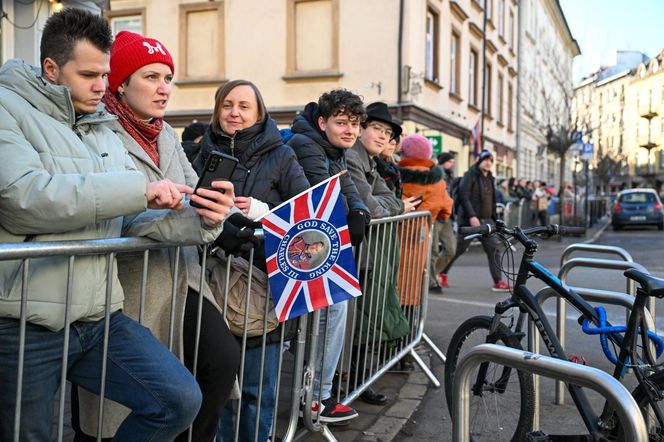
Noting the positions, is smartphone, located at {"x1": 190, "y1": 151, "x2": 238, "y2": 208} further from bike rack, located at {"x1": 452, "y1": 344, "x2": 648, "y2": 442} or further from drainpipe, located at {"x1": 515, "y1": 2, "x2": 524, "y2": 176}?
drainpipe, located at {"x1": 515, "y1": 2, "x2": 524, "y2": 176}

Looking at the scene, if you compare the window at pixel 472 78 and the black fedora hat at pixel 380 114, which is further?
the window at pixel 472 78

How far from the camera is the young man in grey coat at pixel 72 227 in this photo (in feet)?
6.72

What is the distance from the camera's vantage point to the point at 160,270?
2619 mm

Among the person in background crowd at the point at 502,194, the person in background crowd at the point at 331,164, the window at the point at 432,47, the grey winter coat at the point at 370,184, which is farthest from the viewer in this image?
the window at the point at 432,47

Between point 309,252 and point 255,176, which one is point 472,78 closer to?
point 255,176

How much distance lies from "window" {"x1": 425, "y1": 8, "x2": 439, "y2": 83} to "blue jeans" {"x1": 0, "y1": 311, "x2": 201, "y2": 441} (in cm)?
1751

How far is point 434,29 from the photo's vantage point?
20.4 metres

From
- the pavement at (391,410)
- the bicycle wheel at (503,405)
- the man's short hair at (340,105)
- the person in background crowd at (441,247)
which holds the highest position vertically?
the man's short hair at (340,105)

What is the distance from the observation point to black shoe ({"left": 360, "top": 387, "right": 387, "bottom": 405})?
15.3ft

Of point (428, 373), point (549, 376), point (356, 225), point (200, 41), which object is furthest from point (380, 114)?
point (200, 41)

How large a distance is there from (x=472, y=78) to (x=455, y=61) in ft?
8.88

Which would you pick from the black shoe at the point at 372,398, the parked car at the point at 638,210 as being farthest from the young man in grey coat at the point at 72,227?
the parked car at the point at 638,210

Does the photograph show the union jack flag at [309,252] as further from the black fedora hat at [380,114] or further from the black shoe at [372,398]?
the black fedora hat at [380,114]

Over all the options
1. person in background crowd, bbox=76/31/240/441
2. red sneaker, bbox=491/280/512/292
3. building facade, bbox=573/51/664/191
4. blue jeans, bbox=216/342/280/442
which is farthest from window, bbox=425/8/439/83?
building facade, bbox=573/51/664/191
